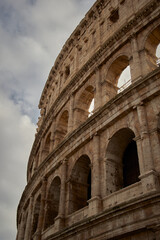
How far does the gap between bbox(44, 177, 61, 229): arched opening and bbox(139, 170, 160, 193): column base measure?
6.94 metres

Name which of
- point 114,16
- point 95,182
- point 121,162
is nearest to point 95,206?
point 95,182

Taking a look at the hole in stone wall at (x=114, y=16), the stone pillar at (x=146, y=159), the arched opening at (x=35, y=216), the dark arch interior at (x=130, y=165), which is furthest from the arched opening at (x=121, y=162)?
the hole in stone wall at (x=114, y=16)

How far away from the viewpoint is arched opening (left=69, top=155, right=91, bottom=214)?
1312 centimetres

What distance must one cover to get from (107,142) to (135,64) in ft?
12.3

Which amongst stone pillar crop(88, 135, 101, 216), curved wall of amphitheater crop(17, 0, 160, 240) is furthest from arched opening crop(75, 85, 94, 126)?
stone pillar crop(88, 135, 101, 216)

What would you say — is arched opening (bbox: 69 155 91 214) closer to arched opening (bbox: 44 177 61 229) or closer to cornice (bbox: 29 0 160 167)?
arched opening (bbox: 44 177 61 229)

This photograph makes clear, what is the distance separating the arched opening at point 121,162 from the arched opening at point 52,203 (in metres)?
4.37

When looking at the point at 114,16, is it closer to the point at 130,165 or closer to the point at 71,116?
the point at 71,116

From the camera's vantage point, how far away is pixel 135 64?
1301 centimetres

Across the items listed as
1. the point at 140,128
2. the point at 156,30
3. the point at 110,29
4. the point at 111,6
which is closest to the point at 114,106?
the point at 140,128

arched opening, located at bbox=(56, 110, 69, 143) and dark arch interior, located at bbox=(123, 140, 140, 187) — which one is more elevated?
arched opening, located at bbox=(56, 110, 69, 143)

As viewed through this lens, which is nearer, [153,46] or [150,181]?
[150,181]

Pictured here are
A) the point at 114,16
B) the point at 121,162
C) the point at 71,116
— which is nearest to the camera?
the point at 121,162

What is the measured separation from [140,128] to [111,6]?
10.5 metres
